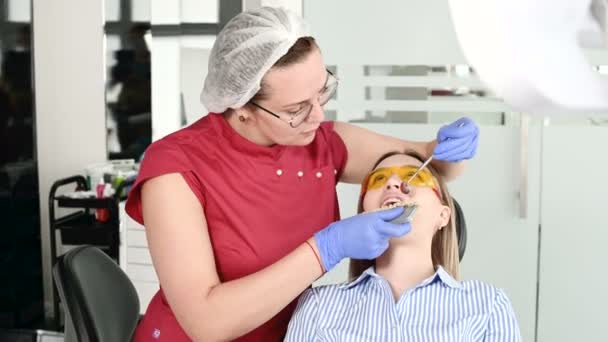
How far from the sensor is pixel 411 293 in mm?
1537

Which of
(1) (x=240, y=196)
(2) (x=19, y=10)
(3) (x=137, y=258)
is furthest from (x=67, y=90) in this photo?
(1) (x=240, y=196)

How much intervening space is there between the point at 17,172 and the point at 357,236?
211cm

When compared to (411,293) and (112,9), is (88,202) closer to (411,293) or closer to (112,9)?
(112,9)

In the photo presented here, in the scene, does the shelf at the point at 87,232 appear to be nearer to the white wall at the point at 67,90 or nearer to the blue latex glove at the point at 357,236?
the white wall at the point at 67,90

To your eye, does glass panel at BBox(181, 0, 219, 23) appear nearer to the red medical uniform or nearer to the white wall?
the white wall

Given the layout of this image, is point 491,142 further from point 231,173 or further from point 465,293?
point 231,173

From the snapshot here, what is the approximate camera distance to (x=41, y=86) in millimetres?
3600

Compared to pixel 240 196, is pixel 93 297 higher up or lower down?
lower down

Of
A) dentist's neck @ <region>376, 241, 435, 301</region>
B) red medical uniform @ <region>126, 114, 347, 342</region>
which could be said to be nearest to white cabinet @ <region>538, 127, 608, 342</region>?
dentist's neck @ <region>376, 241, 435, 301</region>

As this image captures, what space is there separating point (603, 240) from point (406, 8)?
3.38 feet

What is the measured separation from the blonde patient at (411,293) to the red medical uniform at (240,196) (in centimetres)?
9

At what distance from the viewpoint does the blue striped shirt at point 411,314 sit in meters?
1.48

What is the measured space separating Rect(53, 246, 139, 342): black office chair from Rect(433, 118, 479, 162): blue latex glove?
2.28 ft

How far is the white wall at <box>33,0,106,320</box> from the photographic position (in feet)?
11.5
